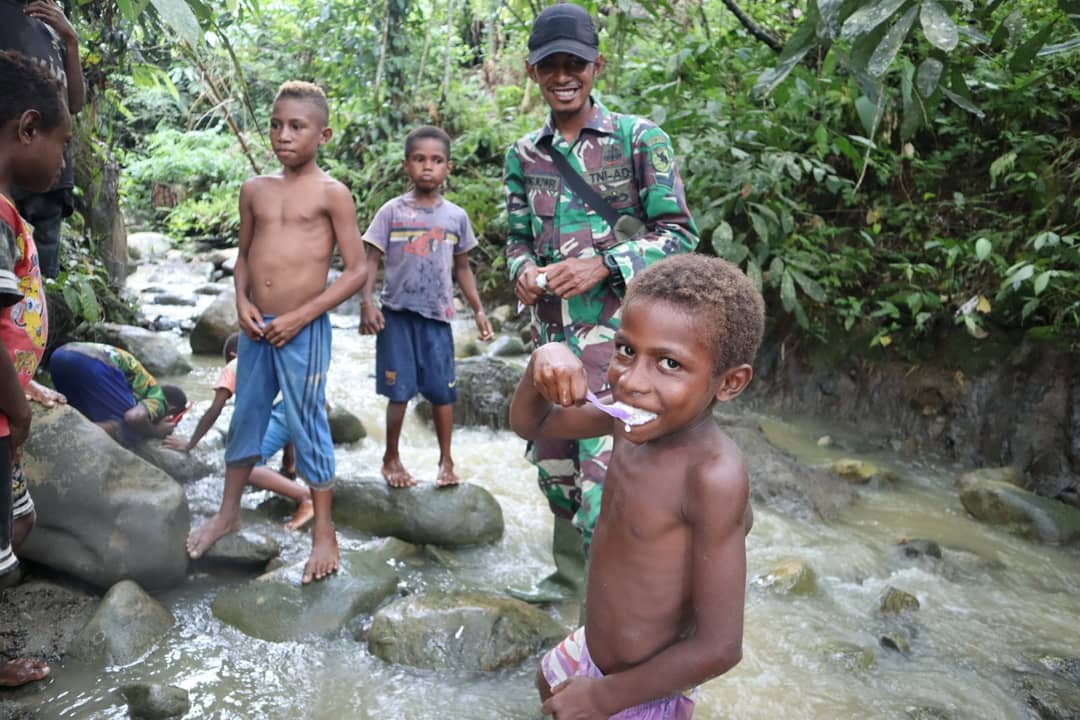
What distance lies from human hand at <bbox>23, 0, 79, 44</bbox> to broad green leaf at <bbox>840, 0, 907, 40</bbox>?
2.40 metres

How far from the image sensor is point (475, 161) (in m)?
9.46

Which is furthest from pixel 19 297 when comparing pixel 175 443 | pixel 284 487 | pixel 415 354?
pixel 175 443

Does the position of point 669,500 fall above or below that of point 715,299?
below

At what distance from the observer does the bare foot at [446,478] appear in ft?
12.7

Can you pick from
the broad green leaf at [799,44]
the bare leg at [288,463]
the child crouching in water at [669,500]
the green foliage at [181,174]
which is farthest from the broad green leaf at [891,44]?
the green foliage at [181,174]

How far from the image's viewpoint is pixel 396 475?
3.93m

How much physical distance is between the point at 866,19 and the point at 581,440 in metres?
1.32

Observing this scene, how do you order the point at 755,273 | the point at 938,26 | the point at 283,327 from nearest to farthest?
1. the point at 938,26
2. the point at 283,327
3. the point at 755,273

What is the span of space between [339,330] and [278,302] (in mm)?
4743

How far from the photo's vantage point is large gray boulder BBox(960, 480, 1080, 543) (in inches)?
162

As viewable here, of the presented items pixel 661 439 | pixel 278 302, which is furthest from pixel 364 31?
pixel 661 439

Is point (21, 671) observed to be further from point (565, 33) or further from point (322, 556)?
point (565, 33)

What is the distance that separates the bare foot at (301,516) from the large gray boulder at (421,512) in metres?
0.13

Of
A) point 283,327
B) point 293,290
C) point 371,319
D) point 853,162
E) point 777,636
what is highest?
point 853,162
